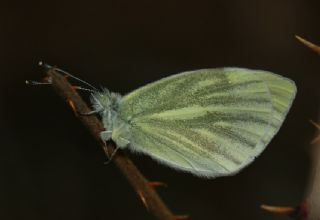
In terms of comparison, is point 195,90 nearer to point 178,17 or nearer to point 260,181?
point 260,181

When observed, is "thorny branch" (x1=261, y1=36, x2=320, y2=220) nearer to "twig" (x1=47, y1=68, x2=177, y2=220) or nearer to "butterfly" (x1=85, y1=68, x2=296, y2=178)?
"twig" (x1=47, y1=68, x2=177, y2=220)

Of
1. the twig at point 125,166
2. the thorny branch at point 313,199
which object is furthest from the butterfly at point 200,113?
the thorny branch at point 313,199

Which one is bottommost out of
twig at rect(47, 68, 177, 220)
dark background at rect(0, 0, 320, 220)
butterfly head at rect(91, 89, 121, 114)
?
dark background at rect(0, 0, 320, 220)

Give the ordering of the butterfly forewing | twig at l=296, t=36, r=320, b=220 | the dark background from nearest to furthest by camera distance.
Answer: twig at l=296, t=36, r=320, b=220 < the butterfly forewing < the dark background

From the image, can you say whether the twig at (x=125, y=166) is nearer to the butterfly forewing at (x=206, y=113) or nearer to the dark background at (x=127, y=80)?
the butterfly forewing at (x=206, y=113)

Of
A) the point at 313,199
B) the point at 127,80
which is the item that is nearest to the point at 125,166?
the point at 313,199

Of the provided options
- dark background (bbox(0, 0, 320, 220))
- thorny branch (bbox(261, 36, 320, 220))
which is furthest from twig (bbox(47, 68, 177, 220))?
dark background (bbox(0, 0, 320, 220))

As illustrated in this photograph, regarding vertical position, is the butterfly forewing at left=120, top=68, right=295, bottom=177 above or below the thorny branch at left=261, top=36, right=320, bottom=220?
below
